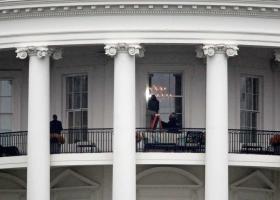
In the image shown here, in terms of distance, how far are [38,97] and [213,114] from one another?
5.68 metres

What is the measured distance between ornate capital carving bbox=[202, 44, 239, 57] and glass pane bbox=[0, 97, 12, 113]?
849 cm

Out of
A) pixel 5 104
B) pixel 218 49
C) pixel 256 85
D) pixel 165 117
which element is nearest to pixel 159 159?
pixel 165 117

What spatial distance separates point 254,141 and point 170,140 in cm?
320

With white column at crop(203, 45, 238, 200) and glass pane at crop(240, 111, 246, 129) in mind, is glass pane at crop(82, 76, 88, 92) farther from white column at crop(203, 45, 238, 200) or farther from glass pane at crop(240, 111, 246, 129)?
white column at crop(203, 45, 238, 200)

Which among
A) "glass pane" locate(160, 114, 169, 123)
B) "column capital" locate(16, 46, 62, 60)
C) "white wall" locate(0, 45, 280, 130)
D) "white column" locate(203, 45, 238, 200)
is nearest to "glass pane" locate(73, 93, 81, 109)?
"white wall" locate(0, 45, 280, 130)

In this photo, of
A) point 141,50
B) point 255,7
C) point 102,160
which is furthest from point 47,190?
point 255,7

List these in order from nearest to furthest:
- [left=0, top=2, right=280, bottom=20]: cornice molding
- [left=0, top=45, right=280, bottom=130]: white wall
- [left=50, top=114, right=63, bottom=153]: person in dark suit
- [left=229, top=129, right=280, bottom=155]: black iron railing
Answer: [left=0, top=2, right=280, bottom=20]: cornice molding → [left=50, top=114, right=63, bottom=153]: person in dark suit → [left=229, top=129, right=280, bottom=155]: black iron railing → [left=0, top=45, right=280, bottom=130]: white wall

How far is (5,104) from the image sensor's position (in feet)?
182

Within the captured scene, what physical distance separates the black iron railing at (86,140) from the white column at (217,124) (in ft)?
13.7

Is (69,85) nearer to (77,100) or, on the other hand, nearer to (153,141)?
(77,100)

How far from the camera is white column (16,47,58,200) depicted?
167ft

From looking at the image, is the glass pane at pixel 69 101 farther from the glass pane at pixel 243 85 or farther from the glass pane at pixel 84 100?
the glass pane at pixel 243 85

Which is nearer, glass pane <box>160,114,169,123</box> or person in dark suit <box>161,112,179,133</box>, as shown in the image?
person in dark suit <box>161,112,179,133</box>

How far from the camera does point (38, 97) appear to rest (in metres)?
51.0
